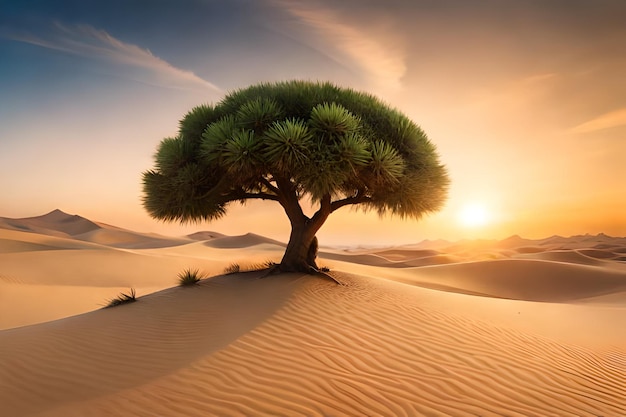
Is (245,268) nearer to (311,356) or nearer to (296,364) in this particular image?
(311,356)

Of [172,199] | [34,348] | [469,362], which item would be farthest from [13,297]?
[469,362]

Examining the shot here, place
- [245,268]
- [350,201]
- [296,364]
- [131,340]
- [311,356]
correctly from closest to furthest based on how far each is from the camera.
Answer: [296,364] < [311,356] < [131,340] < [350,201] < [245,268]

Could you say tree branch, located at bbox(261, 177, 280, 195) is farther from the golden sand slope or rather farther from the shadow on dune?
the golden sand slope

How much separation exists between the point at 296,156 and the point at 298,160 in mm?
223

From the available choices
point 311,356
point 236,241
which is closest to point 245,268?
point 311,356

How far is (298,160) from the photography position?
882 cm

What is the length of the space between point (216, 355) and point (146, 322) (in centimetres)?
283

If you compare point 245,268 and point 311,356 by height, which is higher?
point 245,268

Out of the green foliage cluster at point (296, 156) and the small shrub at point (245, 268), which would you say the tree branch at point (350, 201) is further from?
the small shrub at point (245, 268)

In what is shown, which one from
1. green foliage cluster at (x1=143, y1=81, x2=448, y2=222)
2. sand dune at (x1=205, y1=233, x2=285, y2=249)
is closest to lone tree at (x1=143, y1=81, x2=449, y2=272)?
green foliage cluster at (x1=143, y1=81, x2=448, y2=222)

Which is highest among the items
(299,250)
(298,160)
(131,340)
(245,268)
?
(298,160)

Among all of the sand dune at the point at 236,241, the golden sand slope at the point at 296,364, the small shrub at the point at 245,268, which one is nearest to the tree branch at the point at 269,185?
the small shrub at the point at 245,268

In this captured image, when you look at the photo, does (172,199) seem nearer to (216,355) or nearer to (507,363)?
(216,355)

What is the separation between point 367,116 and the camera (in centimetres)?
1041
